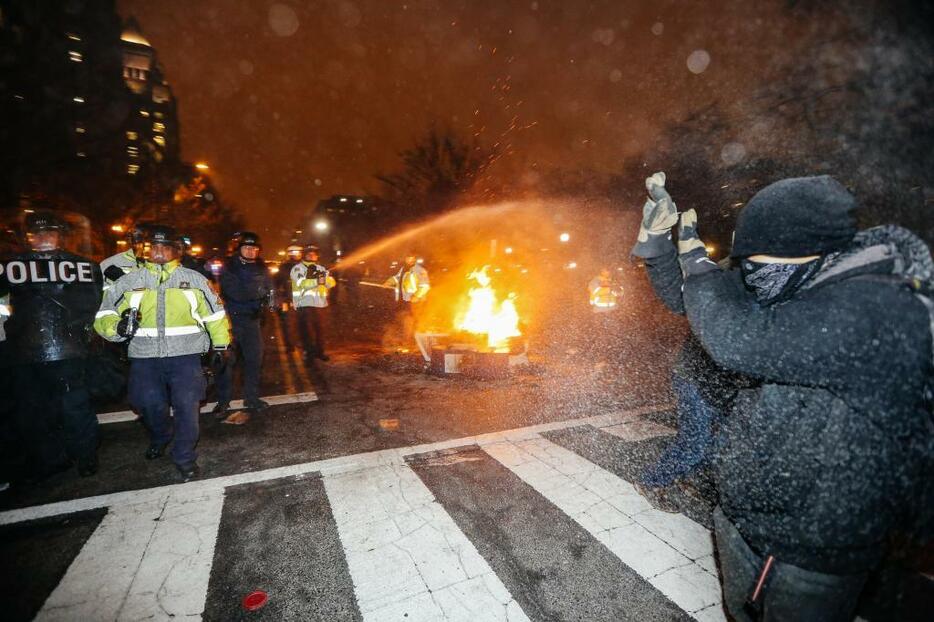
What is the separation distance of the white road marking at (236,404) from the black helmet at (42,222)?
2770mm

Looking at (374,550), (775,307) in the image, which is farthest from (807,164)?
(374,550)

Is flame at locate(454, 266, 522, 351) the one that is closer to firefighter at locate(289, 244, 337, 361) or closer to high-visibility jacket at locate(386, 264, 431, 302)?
high-visibility jacket at locate(386, 264, 431, 302)

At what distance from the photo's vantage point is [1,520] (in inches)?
132

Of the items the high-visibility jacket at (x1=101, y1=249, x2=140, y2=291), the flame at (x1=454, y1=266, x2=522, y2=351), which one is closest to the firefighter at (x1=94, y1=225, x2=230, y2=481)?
the high-visibility jacket at (x1=101, y1=249, x2=140, y2=291)

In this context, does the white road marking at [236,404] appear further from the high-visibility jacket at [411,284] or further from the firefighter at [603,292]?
the firefighter at [603,292]

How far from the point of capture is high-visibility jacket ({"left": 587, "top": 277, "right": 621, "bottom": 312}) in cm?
1473

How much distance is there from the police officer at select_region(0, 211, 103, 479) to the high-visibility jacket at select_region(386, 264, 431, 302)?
6905 mm

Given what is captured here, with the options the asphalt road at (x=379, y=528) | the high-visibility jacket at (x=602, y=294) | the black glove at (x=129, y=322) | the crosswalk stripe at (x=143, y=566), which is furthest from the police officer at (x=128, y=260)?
the high-visibility jacket at (x=602, y=294)

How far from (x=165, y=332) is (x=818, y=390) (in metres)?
4.93

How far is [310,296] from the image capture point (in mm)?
8898

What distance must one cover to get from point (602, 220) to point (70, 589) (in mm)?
30417

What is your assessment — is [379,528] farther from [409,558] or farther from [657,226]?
[657,226]

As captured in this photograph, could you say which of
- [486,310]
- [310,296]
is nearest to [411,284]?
[486,310]

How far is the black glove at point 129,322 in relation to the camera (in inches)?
151
